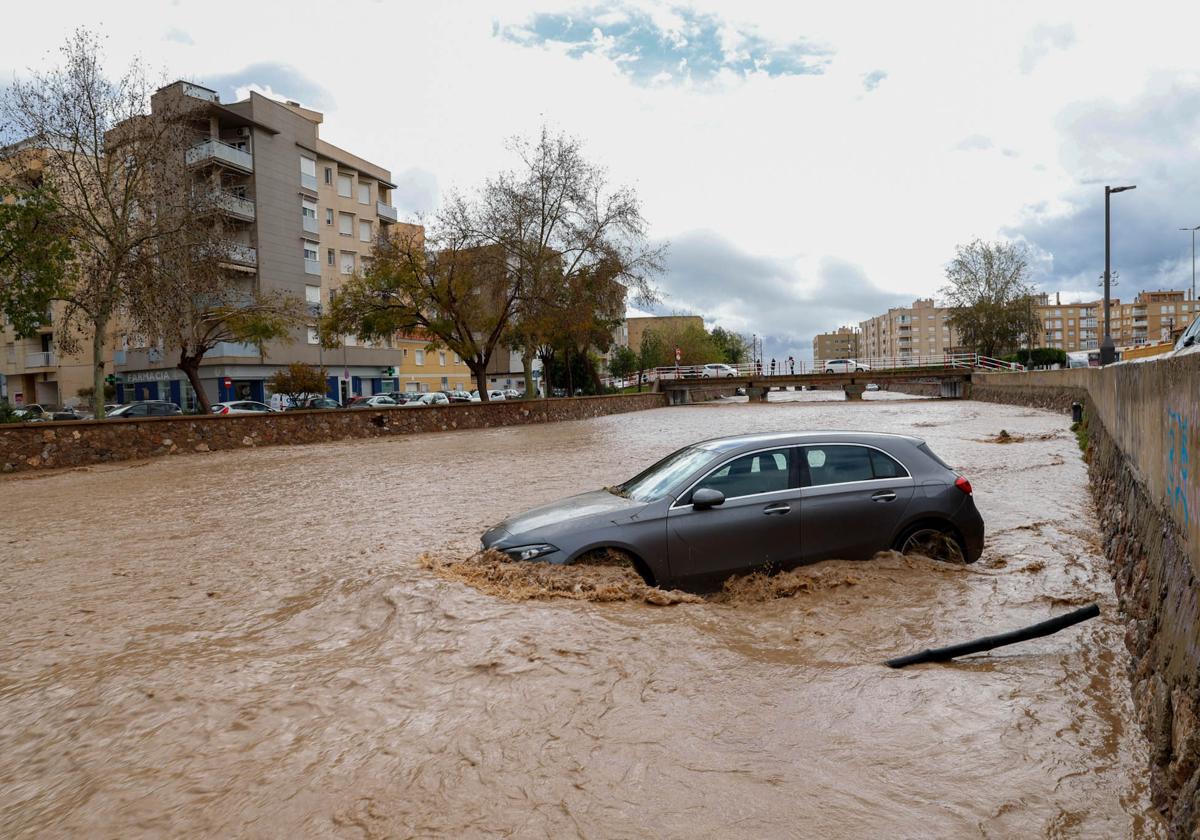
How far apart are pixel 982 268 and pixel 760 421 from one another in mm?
40323

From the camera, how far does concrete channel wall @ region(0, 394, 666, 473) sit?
746 inches

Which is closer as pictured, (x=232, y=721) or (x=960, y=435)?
(x=232, y=721)

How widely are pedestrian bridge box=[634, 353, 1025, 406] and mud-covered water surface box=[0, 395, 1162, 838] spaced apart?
5306cm

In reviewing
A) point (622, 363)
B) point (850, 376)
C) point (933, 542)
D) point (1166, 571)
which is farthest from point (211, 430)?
point (622, 363)

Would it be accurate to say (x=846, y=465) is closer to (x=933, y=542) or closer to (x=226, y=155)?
(x=933, y=542)

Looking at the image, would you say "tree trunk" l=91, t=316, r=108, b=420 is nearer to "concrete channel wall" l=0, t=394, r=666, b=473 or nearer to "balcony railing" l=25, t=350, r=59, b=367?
"concrete channel wall" l=0, t=394, r=666, b=473

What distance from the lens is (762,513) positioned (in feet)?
21.1

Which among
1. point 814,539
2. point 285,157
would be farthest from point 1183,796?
point 285,157

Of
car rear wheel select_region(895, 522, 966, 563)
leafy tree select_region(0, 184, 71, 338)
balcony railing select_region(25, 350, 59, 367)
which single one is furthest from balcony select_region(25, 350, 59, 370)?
car rear wheel select_region(895, 522, 966, 563)

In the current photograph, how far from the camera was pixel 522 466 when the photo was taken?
1841 cm

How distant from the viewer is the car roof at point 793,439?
6816mm

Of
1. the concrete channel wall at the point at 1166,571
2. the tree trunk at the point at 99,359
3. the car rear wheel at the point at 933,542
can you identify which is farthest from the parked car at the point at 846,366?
the concrete channel wall at the point at 1166,571

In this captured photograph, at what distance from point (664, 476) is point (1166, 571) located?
359 cm

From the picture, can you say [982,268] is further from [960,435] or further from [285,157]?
[285,157]
